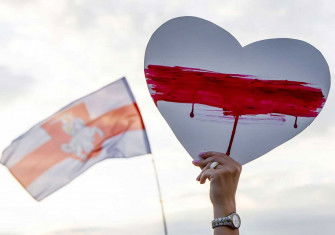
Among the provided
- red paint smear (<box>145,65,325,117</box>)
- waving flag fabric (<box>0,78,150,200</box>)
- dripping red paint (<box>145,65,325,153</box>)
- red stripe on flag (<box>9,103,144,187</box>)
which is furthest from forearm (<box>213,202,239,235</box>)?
red paint smear (<box>145,65,325,117</box>)

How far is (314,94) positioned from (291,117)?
1.02 feet

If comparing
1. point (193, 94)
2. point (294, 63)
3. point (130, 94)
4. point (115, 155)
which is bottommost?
point (115, 155)

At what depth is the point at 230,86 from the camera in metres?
5.54

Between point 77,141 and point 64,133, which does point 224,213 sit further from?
point 64,133

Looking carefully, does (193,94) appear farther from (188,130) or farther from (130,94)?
(130,94)

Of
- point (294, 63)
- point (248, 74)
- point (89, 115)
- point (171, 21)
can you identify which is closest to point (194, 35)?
point (171, 21)

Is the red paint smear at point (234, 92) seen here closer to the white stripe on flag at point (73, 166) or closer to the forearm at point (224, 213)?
the white stripe on flag at point (73, 166)

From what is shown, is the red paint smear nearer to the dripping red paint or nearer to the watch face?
the dripping red paint

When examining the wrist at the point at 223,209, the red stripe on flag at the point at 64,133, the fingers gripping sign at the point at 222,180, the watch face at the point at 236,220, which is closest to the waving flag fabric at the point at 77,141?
the red stripe on flag at the point at 64,133

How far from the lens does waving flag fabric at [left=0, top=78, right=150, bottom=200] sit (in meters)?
4.46

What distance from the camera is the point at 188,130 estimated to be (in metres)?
5.38

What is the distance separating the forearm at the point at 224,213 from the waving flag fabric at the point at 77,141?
0.66 m

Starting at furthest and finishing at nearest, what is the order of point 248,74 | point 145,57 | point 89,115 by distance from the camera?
1. point 248,74
2. point 145,57
3. point 89,115

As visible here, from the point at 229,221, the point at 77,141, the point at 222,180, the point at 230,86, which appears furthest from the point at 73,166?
the point at 230,86
